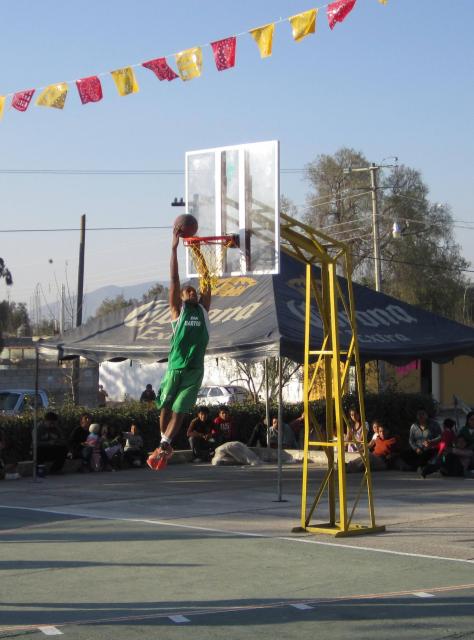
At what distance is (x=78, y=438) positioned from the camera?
19953 mm

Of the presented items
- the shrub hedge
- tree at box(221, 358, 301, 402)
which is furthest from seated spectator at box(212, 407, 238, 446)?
tree at box(221, 358, 301, 402)

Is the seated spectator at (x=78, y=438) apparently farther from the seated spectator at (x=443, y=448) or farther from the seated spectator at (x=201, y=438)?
the seated spectator at (x=443, y=448)

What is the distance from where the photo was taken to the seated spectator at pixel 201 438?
71.6 feet

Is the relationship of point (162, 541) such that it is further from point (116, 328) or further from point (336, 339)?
point (116, 328)

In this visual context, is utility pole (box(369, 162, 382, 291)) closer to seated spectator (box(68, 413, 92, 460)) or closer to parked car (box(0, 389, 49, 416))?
parked car (box(0, 389, 49, 416))

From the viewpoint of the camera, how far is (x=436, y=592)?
26.9 ft

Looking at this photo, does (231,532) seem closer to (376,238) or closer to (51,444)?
(51,444)

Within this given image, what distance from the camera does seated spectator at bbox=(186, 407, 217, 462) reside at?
21.8 meters

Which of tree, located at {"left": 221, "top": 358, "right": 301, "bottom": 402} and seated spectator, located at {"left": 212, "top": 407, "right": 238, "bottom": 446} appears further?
tree, located at {"left": 221, "top": 358, "right": 301, "bottom": 402}

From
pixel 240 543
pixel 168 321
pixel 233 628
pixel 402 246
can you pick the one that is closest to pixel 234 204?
pixel 240 543

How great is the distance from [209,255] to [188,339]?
207 centimetres

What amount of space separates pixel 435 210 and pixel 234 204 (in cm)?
4318

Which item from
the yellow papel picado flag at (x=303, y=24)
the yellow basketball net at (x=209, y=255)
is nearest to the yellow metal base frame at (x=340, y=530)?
the yellow basketball net at (x=209, y=255)

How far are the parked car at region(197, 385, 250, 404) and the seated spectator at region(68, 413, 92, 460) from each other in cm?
1646
